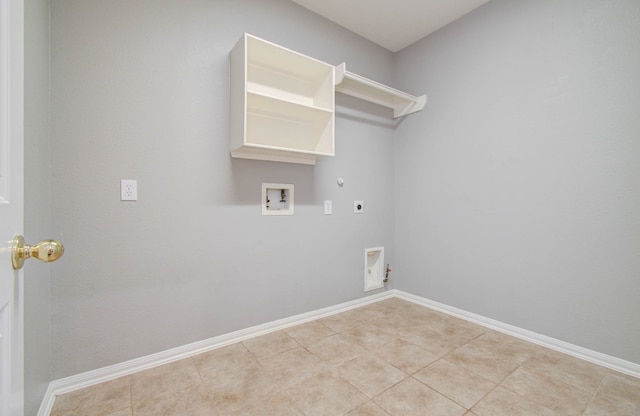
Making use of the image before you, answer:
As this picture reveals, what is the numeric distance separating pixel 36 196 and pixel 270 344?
155 cm

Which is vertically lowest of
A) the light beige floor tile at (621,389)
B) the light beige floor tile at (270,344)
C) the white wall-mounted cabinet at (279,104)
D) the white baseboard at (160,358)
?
the light beige floor tile at (621,389)

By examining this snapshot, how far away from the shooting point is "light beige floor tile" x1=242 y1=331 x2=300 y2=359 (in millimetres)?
1871

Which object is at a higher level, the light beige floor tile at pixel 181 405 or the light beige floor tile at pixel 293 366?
the light beige floor tile at pixel 293 366

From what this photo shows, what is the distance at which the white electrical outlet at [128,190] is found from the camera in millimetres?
1628

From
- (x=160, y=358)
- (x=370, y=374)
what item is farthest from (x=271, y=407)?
(x=160, y=358)

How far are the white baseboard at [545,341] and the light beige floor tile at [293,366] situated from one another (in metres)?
1.41

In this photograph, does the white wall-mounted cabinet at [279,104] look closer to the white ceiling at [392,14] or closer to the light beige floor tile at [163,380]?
the white ceiling at [392,14]

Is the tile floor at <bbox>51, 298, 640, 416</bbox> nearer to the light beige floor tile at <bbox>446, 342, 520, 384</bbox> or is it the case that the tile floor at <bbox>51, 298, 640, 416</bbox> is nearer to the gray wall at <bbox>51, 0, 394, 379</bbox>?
the light beige floor tile at <bbox>446, 342, 520, 384</bbox>

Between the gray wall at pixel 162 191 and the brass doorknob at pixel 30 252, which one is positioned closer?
the brass doorknob at pixel 30 252

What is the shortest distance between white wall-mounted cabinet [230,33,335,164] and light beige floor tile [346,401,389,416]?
155 centimetres

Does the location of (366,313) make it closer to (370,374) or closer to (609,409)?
(370,374)

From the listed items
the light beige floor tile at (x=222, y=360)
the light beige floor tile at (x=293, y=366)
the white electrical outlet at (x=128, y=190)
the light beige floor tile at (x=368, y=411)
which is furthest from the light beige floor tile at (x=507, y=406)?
the white electrical outlet at (x=128, y=190)

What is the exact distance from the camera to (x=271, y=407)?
4.53 feet

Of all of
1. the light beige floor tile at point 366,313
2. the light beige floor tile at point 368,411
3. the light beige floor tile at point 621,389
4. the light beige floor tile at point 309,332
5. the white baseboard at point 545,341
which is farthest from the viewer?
the light beige floor tile at point 366,313
